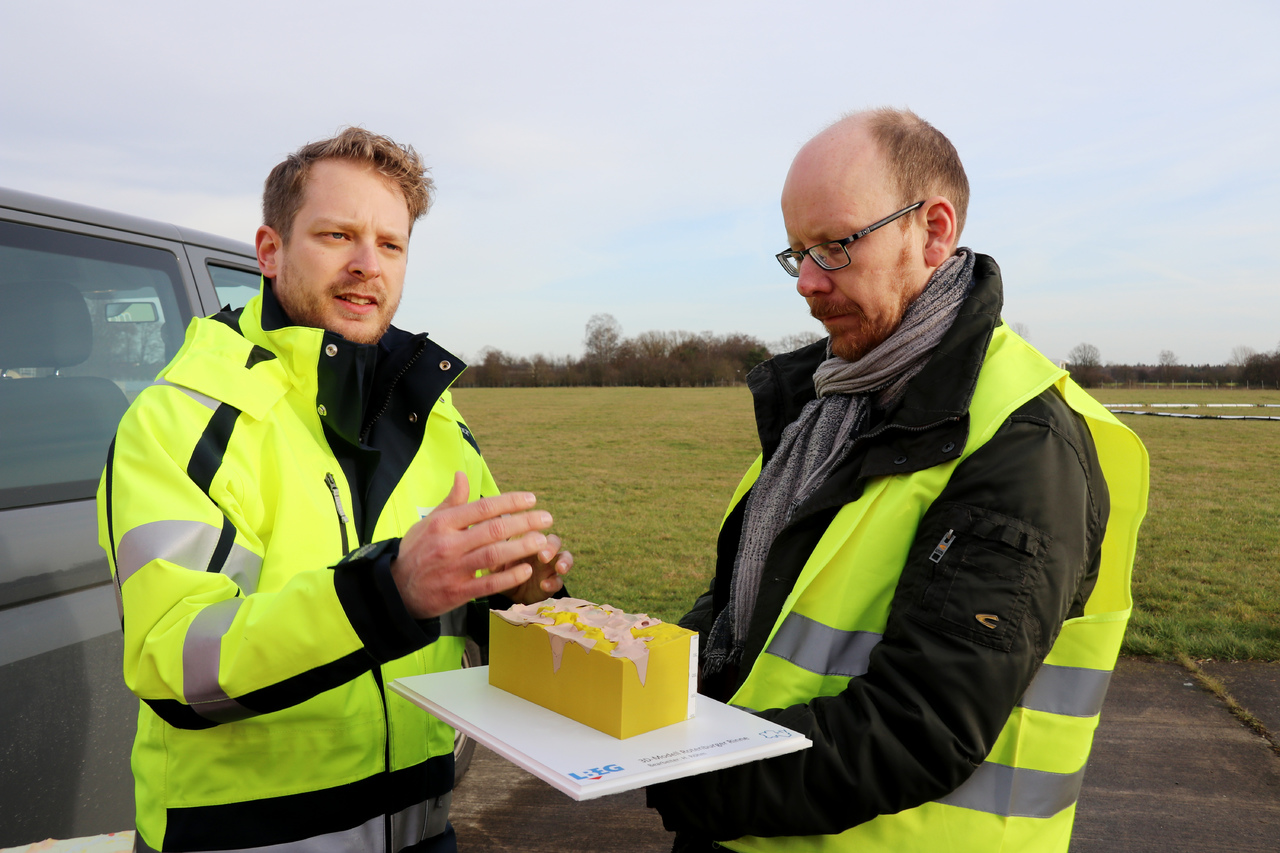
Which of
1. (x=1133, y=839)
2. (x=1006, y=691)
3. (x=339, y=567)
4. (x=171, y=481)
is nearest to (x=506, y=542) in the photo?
(x=339, y=567)

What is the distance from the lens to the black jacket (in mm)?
1330

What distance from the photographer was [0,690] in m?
1.84

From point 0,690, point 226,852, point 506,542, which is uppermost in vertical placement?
point 506,542

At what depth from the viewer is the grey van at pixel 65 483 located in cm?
193

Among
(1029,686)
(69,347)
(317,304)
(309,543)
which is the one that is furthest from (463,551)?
(69,347)

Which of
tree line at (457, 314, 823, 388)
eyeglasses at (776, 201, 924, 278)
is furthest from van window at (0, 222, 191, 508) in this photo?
tree line at (457, 314, 823, 388)

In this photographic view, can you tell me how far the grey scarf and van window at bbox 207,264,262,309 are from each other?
2.27 metres

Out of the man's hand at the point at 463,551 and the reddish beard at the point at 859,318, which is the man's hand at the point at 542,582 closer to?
the man's hand at the point at 463,551

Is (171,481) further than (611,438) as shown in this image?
No

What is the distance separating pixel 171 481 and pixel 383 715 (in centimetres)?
63

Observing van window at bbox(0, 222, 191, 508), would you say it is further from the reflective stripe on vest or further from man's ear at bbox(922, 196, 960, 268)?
man's ear at bbox(922, 196, 960, 268)

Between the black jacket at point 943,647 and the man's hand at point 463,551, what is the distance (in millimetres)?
599

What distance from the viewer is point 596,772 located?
1.12m

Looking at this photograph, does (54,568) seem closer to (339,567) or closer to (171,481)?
(171,481)
